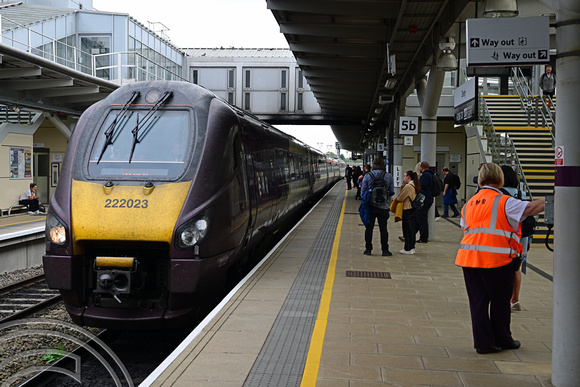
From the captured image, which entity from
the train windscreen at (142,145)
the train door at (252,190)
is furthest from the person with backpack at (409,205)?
the train windscreen at (142,145)

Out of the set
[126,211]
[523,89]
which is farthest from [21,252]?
[523,89]

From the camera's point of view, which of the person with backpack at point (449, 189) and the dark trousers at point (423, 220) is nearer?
the dark trousers at point (423, 220)

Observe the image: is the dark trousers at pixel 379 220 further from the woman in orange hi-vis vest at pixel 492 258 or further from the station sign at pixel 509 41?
the woman in orange hi-vis vest at pixel 492 258

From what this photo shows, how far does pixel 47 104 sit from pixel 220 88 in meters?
16.0

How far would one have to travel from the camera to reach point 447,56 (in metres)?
12.0

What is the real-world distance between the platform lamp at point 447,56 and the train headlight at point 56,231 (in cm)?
778

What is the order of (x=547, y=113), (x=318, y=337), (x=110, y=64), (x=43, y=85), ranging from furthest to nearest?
1. (x=110, y=64)
2. (x=43, y=85)
3. (x=547, y=113)
4. (x=318, y=337)

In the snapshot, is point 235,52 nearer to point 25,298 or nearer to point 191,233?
point 25,298

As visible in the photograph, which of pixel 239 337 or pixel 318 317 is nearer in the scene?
pixel 239 337

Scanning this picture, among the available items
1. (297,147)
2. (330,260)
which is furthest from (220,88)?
(330,260)

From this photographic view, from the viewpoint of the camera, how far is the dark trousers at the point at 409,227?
1095cm

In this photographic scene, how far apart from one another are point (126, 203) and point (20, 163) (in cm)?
1572

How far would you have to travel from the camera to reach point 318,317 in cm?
622

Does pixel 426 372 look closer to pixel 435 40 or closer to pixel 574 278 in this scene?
pixel 574 278
